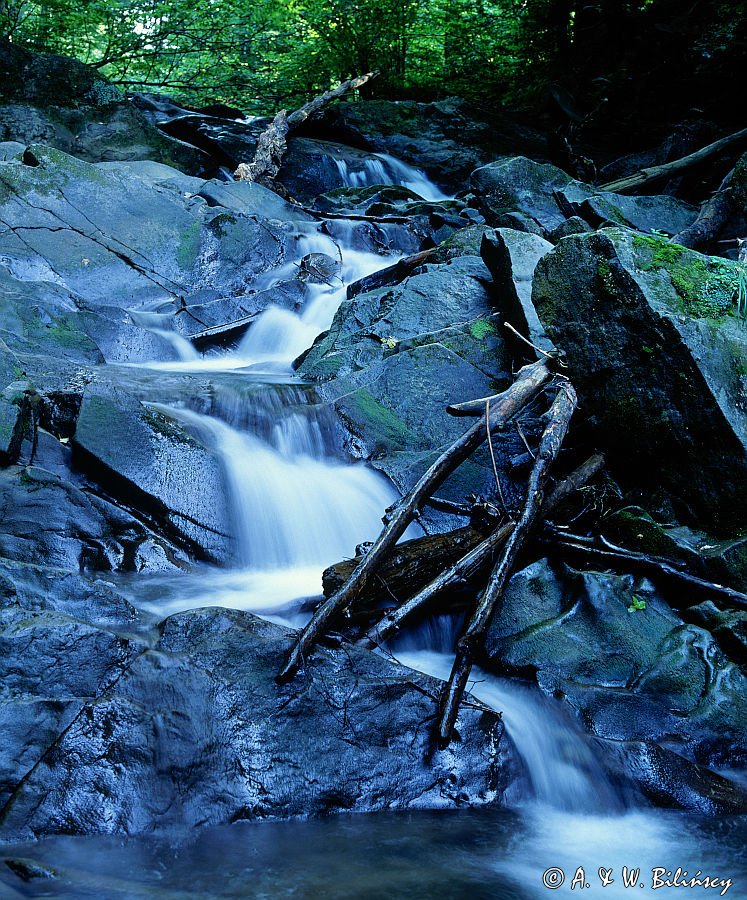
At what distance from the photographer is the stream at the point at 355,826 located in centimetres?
251

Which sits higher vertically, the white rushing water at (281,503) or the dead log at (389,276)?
the dead log at (389,276)

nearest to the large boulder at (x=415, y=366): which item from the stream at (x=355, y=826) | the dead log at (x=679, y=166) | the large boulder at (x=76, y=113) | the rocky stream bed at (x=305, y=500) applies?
the rocky stream bed at (x=305, y=500)

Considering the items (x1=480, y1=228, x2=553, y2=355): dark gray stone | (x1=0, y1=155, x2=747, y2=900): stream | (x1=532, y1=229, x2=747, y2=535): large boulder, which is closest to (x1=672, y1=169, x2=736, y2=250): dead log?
(x1=480, y1=228, x2=553, y2=355): dark gray stone

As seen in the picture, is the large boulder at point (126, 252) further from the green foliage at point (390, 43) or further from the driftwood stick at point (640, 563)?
the green foliage at point (390, 43)

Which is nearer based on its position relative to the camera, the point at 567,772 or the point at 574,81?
the point at 567,772

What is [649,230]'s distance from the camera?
27.9 ft

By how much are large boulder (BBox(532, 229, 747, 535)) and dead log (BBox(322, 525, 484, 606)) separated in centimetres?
143

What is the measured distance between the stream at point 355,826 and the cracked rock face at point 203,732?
99mm

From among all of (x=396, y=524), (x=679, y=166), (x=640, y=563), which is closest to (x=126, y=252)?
(x=396, y=524)

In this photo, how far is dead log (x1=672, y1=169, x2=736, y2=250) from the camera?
7582mm

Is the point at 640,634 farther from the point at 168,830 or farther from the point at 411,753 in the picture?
the point at 168,830

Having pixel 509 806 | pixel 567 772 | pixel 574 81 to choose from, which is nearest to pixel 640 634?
pixel 567 772

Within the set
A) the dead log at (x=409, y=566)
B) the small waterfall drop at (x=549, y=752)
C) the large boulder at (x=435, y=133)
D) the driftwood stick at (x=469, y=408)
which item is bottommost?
the small waterfall drop at (x=549, y=752)

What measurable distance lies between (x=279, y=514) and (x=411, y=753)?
231cm
